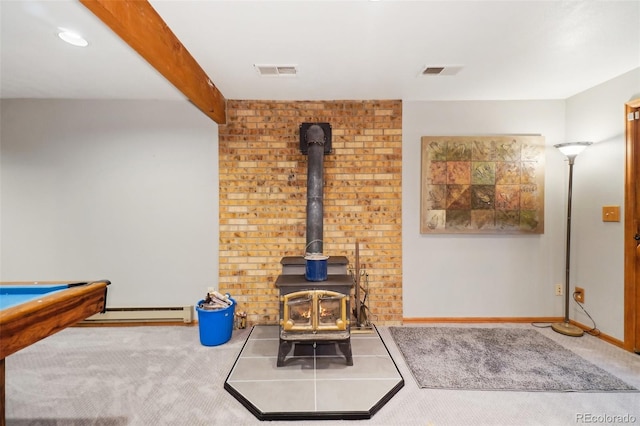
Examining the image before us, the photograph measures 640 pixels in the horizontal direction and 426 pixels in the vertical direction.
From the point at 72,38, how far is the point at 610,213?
4.49 m

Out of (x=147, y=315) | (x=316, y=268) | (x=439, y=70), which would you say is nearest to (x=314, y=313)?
(x=316, y=268)

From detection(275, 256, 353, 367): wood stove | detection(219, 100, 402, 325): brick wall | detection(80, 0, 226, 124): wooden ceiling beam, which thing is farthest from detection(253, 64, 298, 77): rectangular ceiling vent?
detection(275, 256, 353, 367): wood stove

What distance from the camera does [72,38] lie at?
190 cm

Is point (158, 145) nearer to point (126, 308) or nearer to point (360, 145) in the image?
point (126, 308)

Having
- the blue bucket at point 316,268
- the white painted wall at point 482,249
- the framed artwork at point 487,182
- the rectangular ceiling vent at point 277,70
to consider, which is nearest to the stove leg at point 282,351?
the blue bucket at point 316,268

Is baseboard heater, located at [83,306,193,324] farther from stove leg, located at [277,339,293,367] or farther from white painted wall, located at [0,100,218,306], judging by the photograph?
stove leg, located at [277,339,293,367]

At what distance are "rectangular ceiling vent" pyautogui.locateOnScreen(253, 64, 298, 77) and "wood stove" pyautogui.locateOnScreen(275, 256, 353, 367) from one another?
1736 mm

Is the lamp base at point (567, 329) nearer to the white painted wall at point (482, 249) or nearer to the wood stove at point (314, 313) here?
the white painted wall at point (482, 249)

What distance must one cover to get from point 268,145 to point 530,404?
2964 mm

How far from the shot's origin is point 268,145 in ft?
9.95

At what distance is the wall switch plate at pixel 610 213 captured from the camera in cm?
251

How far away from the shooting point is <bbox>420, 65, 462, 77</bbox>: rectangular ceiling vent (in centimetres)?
234

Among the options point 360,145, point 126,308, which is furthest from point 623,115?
point 126,308

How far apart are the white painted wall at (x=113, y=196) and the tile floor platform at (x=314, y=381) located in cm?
122
